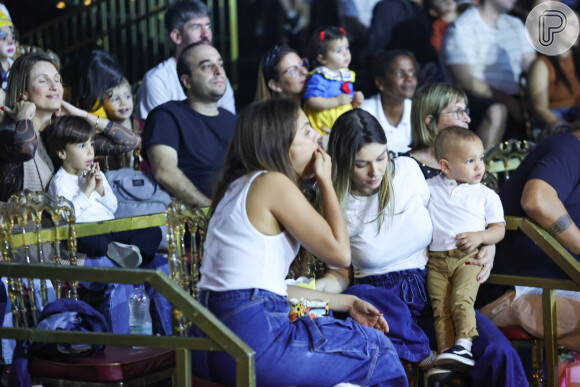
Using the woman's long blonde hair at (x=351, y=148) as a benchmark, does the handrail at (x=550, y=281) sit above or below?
below

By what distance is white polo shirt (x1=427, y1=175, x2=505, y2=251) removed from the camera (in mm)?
3564

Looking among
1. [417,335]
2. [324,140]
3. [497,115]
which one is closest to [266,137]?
[417,335]

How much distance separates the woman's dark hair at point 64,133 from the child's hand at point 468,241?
1.88 m

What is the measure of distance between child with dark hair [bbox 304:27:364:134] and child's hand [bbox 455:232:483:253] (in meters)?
2.15

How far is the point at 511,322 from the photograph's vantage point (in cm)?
370

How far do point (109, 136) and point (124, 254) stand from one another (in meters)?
1.21

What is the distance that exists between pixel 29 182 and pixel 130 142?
0.85 m

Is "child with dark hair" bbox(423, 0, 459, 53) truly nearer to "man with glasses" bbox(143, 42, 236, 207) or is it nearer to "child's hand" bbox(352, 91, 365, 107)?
"child's hand" bbox(352, 91, 365, 107)

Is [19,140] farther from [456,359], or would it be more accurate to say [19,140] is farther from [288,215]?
[456,359]

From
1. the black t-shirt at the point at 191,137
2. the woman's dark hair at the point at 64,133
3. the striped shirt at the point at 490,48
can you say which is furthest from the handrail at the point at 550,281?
the striped shirt at the point at 490,48

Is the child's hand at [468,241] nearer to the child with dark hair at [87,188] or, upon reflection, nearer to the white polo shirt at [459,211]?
the white polo shirt at [459,211]

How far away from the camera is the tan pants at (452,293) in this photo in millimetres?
3359

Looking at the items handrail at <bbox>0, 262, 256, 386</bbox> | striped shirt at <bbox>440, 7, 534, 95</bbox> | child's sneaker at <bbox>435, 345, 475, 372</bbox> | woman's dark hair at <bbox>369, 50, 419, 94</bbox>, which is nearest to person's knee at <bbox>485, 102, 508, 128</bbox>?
striped shirt at <bbox>440, 7, 534, 95</bbox>

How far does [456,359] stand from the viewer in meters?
3.23
